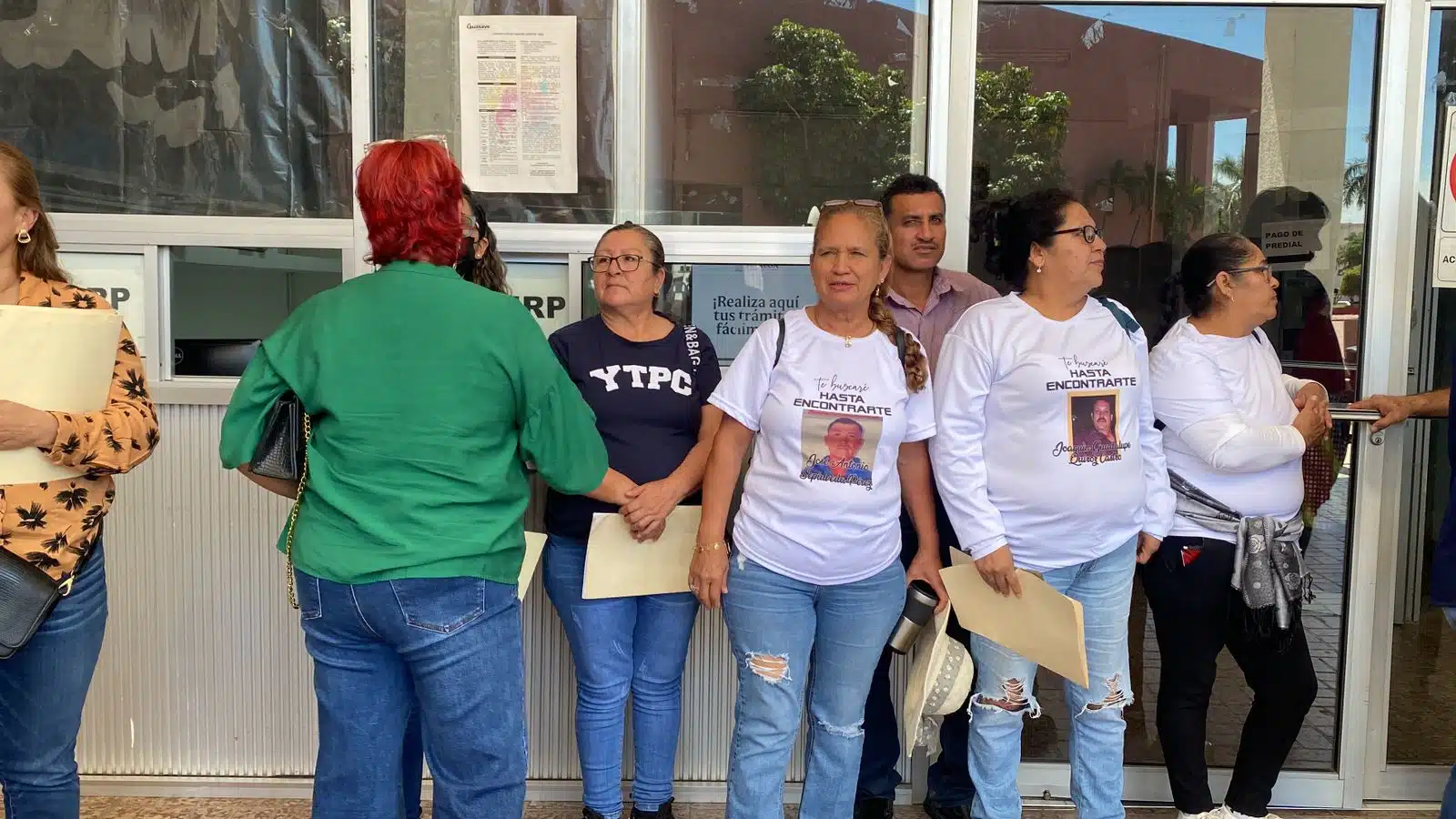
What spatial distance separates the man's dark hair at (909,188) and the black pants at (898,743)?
85 cm

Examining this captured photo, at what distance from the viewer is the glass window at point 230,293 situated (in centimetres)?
318

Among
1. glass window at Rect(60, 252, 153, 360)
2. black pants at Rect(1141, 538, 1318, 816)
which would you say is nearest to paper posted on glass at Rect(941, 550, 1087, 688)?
black pants at Rect(1141, 538, 1318, 816)

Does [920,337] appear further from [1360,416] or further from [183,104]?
[183,104]

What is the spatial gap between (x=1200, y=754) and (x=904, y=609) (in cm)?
98

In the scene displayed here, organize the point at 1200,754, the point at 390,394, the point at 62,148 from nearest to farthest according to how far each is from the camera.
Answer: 1. the point at 390,394
2. the point at 1200,754
3. the point at 62,148

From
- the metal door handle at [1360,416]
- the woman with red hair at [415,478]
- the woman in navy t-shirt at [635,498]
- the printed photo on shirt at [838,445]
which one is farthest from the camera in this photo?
the metal door handle at [1360,416]

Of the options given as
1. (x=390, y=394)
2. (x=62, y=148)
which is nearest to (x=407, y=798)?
(x=390, y=394)

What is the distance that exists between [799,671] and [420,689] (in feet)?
3.00

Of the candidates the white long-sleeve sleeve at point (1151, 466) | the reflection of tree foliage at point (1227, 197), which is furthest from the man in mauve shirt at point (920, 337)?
the reflection of tree foliage at point (1227, 197)

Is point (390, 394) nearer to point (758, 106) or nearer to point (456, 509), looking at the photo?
point (456, 509)

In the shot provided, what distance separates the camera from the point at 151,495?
10.5 ft

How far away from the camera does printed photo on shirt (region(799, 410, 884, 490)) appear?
7.92 ft

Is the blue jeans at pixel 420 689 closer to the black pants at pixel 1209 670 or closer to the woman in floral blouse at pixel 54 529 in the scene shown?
the woman in floral blouse at pixel 54 529

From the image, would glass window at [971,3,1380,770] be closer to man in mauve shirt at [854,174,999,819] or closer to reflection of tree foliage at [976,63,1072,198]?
reflection of tree foliage at [976,63,1072,198]
